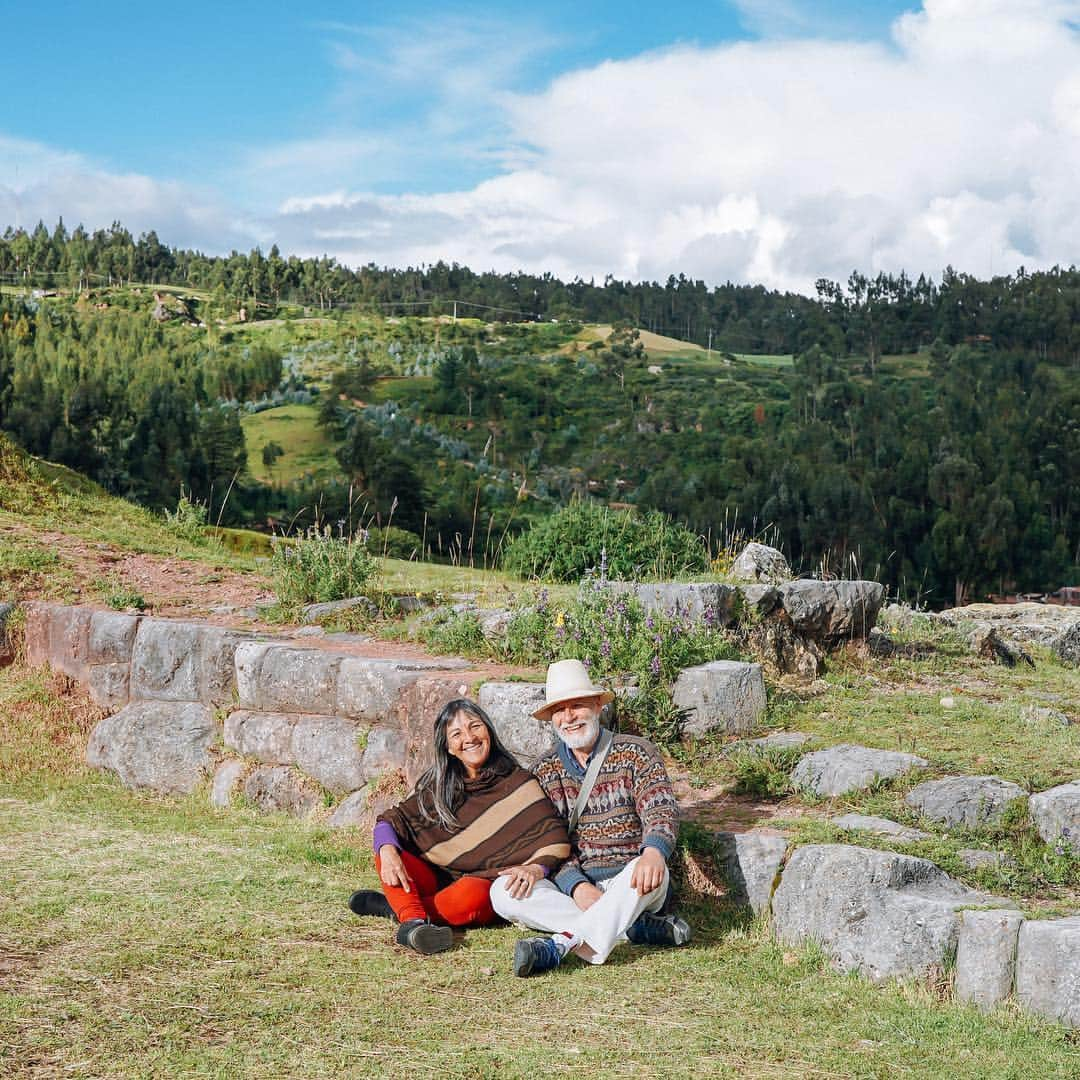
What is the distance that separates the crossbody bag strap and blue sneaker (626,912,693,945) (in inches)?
19.7

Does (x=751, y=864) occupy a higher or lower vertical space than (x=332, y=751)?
higher

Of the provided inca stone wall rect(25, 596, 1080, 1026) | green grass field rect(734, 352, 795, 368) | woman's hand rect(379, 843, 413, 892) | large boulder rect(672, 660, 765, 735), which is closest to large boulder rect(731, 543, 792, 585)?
inca stone wall rect(25, 596, 1080, 1026)

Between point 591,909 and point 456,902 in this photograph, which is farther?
point 456,902

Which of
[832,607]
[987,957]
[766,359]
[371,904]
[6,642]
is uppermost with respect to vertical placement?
[766,359]

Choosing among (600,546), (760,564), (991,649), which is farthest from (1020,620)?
(600,546)

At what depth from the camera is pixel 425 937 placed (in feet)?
16.4

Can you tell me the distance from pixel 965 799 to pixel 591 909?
1.90 m

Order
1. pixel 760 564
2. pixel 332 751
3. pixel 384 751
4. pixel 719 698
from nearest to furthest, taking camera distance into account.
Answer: pixel 719 698 → pixel 384 751 → pixel 332 751 → pixel 760 564

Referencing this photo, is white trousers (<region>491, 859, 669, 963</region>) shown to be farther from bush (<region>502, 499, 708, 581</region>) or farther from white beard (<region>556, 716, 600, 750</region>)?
bush (<region>502, 499, 708, 581</region>)

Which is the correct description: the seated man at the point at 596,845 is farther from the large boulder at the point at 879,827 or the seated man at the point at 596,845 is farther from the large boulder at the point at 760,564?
the large boulder at the point at 760,564

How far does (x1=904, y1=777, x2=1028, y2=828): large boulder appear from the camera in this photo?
18.4 feet

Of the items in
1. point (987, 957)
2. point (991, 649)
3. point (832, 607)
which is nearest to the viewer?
point (987, 957)

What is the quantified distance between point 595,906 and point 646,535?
6.63 metres

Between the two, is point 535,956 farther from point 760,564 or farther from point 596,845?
point 760,564
